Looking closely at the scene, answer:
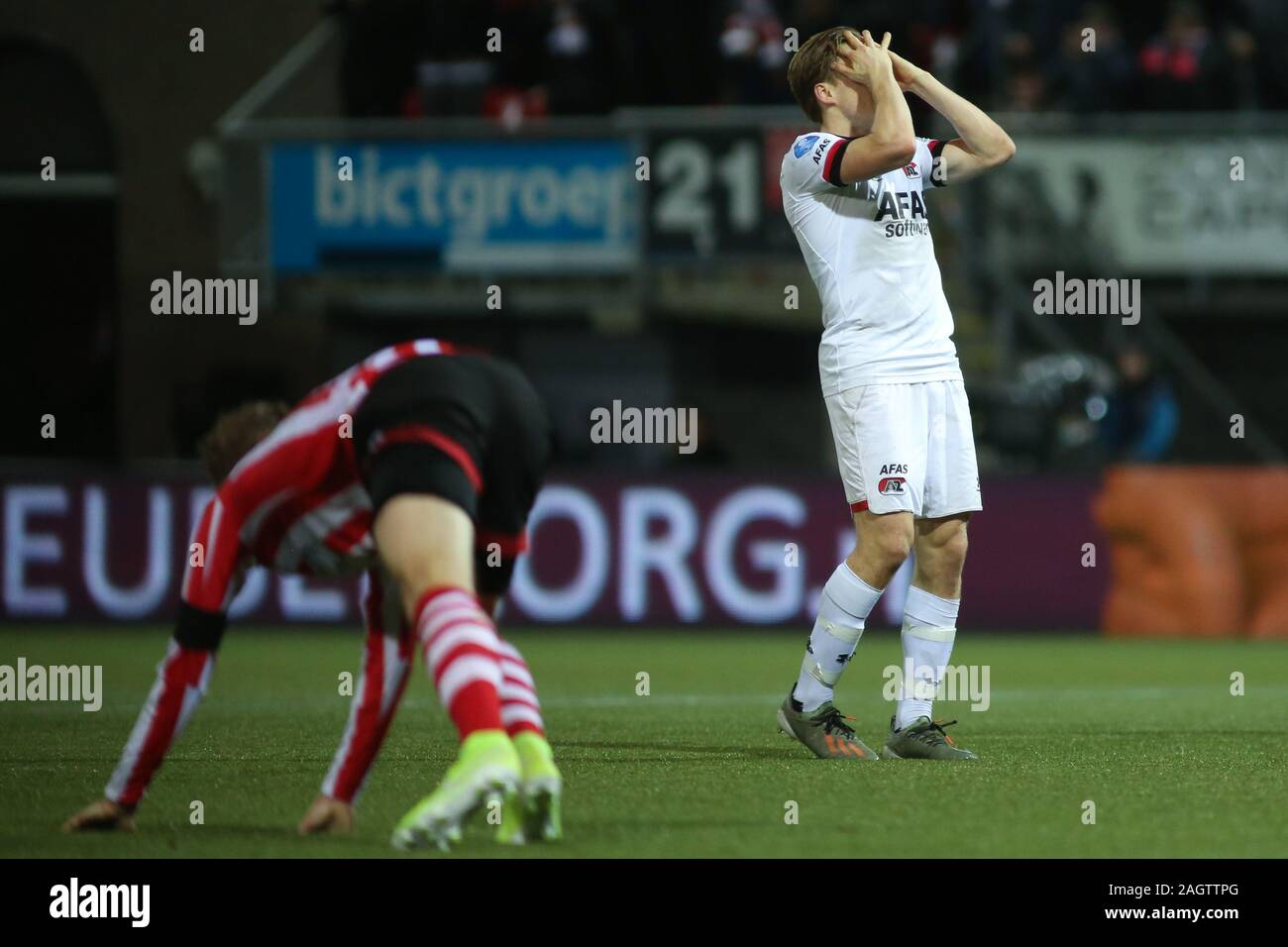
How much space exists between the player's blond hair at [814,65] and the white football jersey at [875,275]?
132 millimetres

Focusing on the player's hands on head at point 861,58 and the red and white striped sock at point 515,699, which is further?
the player's hands on head at point 861,58

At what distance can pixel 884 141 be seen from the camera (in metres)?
6.99

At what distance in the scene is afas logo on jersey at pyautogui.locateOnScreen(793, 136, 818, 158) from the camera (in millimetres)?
7457

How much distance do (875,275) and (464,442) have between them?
2646mm

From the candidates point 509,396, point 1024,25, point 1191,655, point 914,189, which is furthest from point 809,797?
point 1024,25

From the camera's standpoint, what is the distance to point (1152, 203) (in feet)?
58.7

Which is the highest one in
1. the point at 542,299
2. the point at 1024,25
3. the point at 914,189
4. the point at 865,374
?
the point at 1024,25

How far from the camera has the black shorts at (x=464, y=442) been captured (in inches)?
202

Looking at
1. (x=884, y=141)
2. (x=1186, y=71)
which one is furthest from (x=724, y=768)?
(x=1186, y=71)

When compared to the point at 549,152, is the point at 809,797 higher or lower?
lower

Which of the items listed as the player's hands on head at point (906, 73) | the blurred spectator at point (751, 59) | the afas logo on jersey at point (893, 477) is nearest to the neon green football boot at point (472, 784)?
the afas logo on jersey at point (893, 477)

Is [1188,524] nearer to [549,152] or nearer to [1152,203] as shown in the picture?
[1152,203]

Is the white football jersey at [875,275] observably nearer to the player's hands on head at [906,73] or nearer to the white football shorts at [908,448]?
the white football shorts at [908,448]
